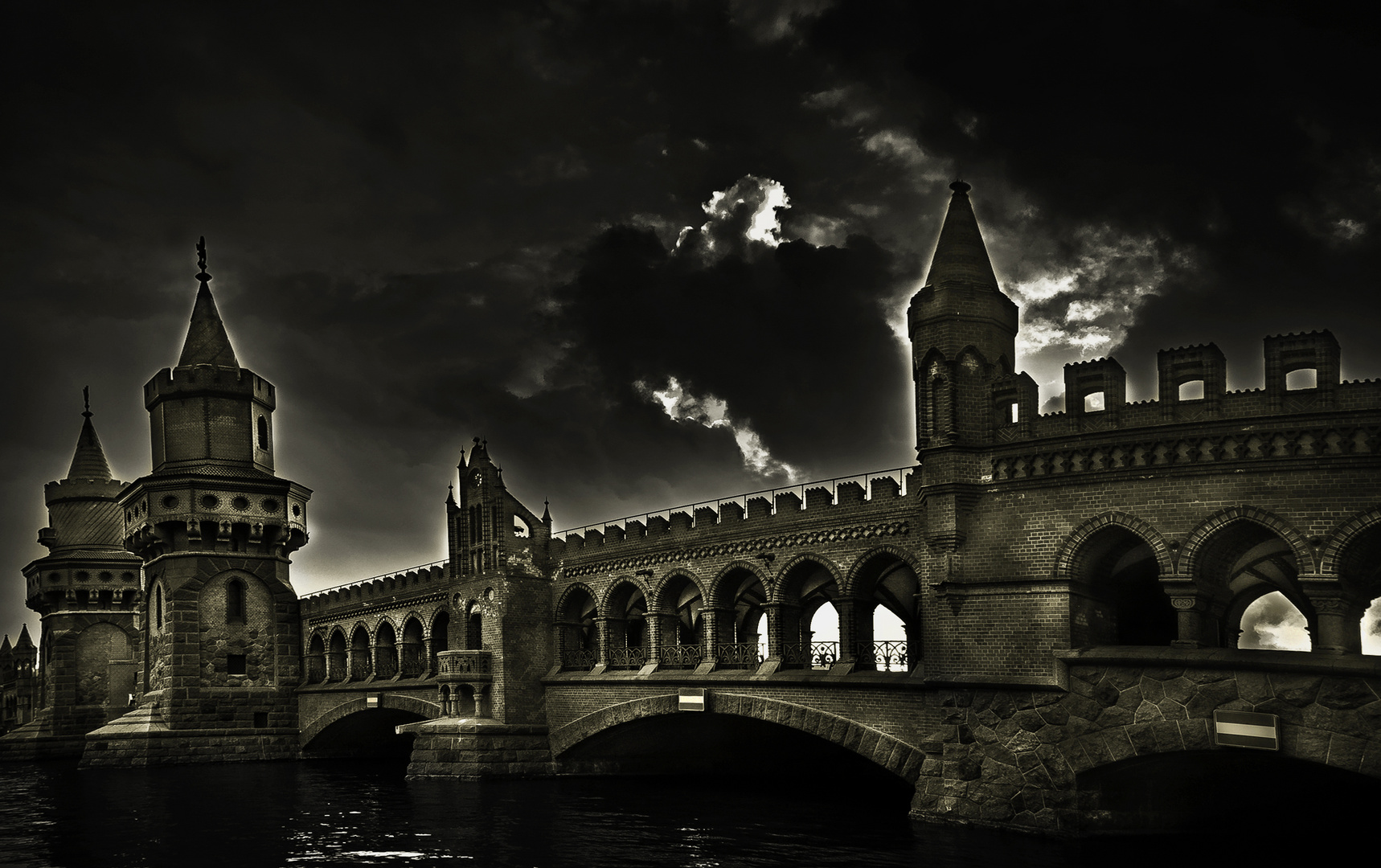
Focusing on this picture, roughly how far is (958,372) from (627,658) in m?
13.4

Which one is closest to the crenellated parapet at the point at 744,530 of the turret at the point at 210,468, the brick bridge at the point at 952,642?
the brick bridge at the point at 952,642

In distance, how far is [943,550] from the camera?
23234 mm

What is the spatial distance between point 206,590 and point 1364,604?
39177 mm

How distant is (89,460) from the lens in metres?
58.8

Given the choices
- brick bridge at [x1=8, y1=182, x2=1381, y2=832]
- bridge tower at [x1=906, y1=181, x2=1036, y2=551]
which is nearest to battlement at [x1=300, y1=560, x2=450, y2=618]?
brick bridge at [x1=8, y1=182, x2=1381, y2=832]

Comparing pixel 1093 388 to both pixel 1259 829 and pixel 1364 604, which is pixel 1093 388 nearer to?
pixel 1364 604

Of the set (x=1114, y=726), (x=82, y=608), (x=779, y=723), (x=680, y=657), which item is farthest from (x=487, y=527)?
(x=82, y=608)

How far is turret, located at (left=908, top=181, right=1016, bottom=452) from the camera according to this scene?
2352 centimetres

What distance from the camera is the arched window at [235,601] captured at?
46.4 metres

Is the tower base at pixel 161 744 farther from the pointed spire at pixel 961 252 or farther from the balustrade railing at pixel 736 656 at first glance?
the pointed spire at pixel 961 252

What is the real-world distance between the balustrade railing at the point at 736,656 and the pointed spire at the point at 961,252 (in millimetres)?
10216

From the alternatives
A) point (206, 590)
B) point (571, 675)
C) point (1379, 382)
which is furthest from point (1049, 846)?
point (206, 590)

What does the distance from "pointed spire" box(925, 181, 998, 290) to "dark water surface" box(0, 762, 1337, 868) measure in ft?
34.7

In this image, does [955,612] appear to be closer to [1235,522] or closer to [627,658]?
[1235,522]
